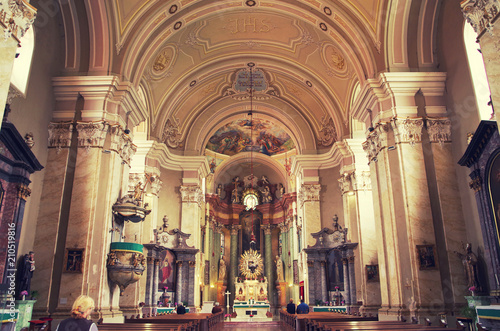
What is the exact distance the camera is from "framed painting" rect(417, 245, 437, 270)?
9.16m

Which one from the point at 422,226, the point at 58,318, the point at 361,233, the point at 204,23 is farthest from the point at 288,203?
the point at 58,318

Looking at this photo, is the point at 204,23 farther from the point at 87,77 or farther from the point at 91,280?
the point at 91,280

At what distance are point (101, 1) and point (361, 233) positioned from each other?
10.5 m

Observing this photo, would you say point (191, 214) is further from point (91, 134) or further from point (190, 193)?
point (91, 134)

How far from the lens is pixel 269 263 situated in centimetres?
2573

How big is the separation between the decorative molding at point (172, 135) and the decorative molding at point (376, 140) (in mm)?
9202

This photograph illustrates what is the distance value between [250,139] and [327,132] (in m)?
7.46

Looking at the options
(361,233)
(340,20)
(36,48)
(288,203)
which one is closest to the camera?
(36,48)

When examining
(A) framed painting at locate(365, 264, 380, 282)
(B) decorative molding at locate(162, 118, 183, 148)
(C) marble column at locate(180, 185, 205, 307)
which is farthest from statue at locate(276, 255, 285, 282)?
A: (A) framed painting at locate(365, 264, 380, 282)

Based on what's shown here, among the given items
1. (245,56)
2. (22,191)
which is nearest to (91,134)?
(22,191)

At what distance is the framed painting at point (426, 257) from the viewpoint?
30.0ft

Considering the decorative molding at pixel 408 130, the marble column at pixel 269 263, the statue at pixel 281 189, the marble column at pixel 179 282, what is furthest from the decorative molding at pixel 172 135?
the marble column at pixel 269 263

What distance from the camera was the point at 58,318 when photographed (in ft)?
29.2

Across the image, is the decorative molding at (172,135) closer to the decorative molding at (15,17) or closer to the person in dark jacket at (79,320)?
the decorative molding at (15,17)
